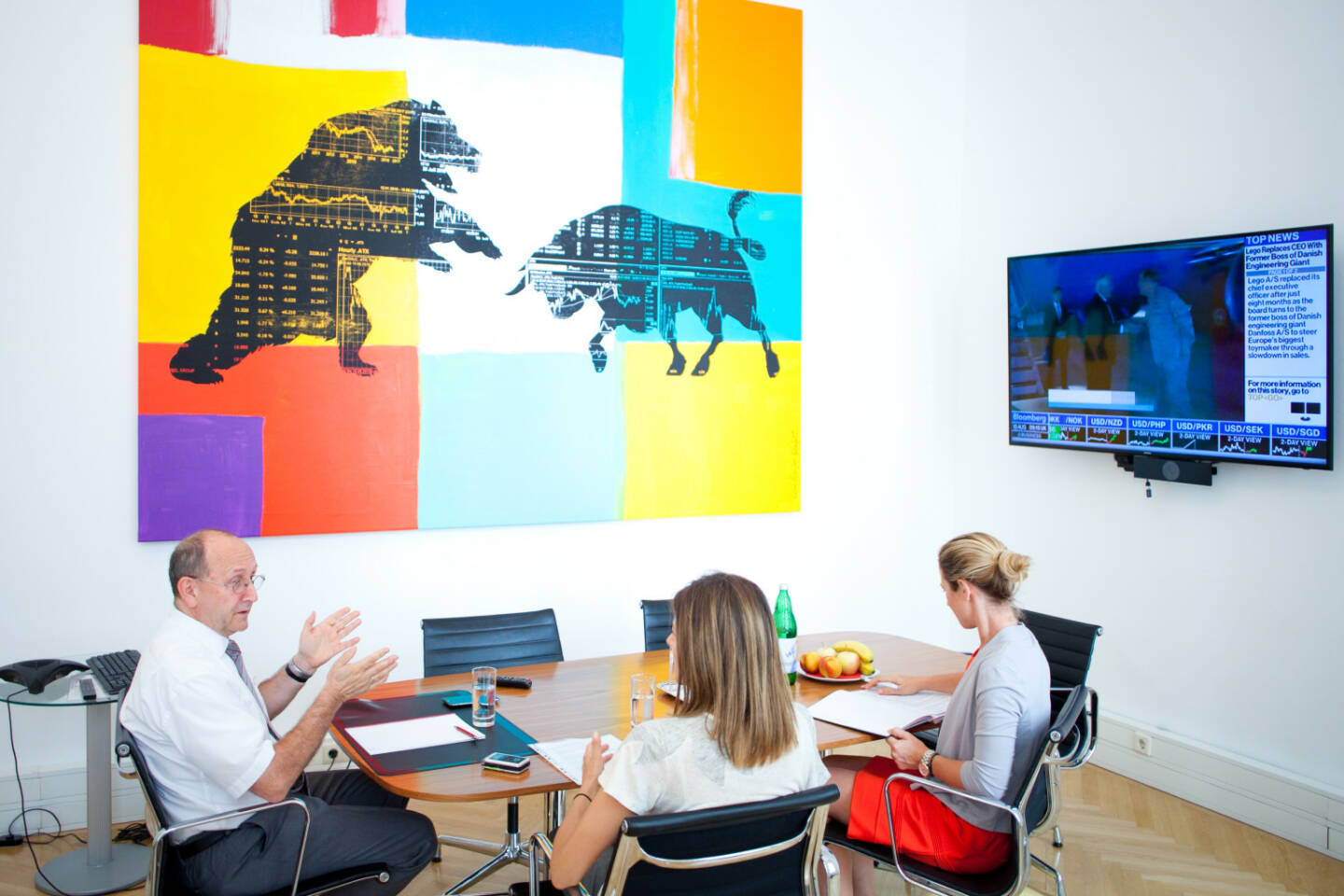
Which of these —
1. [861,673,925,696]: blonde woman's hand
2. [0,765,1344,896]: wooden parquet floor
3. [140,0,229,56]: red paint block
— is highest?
[140,0,229,56]: red paint block

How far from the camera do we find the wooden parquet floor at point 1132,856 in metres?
3.51

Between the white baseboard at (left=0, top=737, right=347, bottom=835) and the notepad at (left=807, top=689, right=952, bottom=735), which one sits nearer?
the notepad at (left=807, top=689, right=952, bottom=735)

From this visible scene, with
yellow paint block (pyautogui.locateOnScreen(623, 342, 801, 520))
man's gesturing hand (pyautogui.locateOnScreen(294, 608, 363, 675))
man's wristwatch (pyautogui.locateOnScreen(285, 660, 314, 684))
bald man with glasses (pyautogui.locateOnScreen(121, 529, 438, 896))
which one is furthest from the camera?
yellow paint block (pyautogui.locateOnScreen(623, 342, 801, 520))

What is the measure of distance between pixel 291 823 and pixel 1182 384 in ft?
11.9

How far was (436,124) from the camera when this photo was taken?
4312mm

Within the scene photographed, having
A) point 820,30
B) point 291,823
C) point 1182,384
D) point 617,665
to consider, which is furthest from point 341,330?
point 1182,384

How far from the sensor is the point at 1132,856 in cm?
378

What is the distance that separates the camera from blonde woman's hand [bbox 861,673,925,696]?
3186 mm

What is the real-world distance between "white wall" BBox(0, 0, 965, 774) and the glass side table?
475 mm

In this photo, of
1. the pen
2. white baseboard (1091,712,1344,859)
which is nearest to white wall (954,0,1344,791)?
white baseboard (1091,712,1344,859)

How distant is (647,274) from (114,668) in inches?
105

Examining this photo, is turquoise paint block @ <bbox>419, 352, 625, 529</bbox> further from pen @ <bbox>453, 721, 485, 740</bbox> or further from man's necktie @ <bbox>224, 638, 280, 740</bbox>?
pen @ <bbox>453, 721, 485, 740</bbox>

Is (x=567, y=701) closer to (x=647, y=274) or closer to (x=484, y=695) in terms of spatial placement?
(x=484, y=695)

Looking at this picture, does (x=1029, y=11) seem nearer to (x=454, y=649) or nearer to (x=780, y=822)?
(x=454, y=649)
